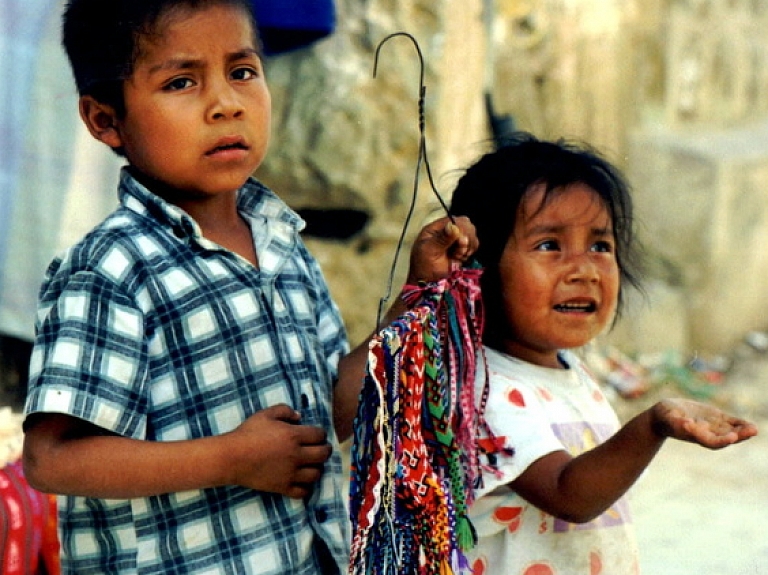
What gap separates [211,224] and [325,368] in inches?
11.6

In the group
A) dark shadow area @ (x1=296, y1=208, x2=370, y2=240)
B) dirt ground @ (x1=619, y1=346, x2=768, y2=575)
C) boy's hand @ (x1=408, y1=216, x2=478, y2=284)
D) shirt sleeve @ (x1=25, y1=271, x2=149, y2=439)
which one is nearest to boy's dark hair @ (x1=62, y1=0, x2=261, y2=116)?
shirt sleeve @ (x1=25, y1=271, x2=149, y2=439)

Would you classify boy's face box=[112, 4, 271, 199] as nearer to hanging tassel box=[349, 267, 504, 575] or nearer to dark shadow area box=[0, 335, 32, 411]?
hanging tassel box=[349, 267, 504, 575]

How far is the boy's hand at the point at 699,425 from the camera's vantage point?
138cm

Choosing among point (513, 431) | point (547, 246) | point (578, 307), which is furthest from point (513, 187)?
point (513, 431)

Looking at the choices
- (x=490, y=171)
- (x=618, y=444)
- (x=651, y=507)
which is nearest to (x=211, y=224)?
(x=490, y=171)

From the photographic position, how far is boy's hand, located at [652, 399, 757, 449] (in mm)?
1380

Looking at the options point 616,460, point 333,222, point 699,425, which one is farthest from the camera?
point 333,222

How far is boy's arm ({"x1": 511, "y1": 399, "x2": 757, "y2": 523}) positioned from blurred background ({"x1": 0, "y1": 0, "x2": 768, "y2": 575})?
747mm

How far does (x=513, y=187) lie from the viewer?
1.85 metres

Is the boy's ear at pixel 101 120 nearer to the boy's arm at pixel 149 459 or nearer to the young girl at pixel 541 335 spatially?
the boy's arm at pixel 149 459

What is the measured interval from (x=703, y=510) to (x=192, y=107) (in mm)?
3123

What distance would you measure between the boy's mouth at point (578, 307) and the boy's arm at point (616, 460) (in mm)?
271

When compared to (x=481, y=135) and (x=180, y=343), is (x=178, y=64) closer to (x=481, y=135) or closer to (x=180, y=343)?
(x=180, y=343)

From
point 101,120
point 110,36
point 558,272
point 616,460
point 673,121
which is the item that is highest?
point 673,121
